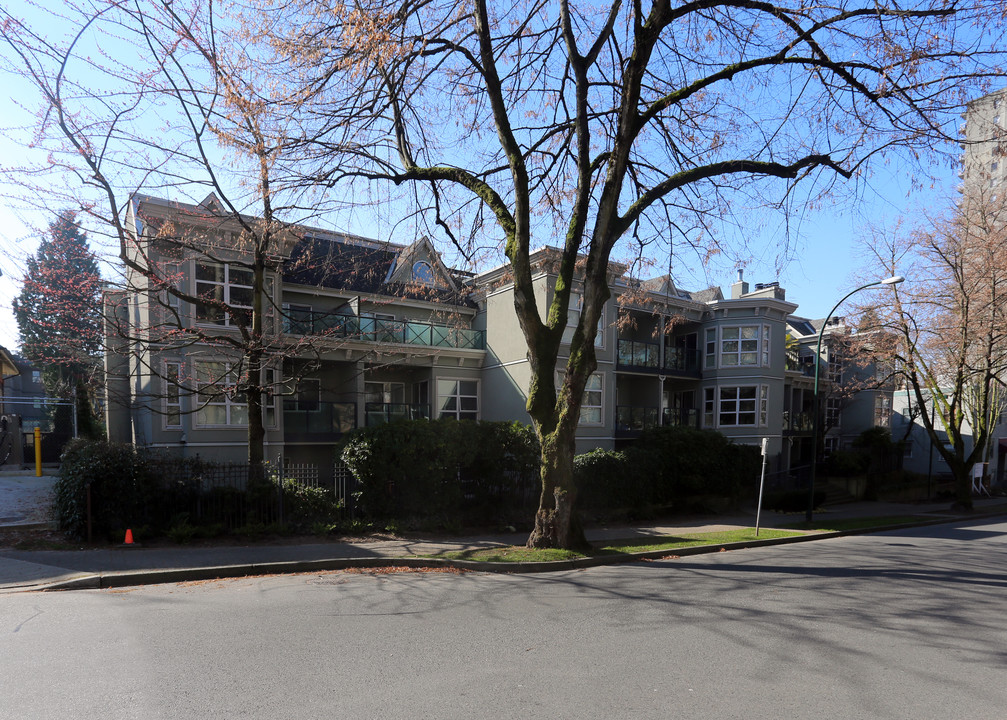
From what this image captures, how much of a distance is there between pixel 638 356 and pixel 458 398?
8652 millimetres

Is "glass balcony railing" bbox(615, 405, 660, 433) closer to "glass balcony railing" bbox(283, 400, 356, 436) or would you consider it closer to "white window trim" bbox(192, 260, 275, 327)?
"glass balcony railing" bbox(283, 400, 356, 436)

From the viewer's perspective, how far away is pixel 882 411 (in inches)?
1506

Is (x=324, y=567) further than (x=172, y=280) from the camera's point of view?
No

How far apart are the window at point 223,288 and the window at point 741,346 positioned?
2065 centimetres

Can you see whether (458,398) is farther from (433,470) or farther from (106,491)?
(106,491)

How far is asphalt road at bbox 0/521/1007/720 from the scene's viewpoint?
4367mm

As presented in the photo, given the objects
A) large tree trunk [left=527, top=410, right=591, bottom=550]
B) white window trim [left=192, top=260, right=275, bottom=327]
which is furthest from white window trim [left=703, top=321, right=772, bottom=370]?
white window trim [left=192, top=260, right=275, bottom=327]

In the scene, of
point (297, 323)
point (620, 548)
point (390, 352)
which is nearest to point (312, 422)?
point (297, 323)

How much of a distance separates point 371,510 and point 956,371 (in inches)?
884

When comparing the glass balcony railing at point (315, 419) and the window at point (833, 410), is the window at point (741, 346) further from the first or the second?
the glass balcony railing at point (315, 419)

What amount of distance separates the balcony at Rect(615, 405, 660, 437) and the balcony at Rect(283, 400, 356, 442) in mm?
11646

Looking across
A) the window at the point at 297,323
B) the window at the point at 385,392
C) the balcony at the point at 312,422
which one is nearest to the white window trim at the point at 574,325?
the window at the point at 385,392

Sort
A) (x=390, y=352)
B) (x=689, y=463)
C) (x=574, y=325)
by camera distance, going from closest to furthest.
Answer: (x=689, y=463) < (x=390, y=352) < (x=574, y=325)

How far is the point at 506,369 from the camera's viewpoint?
23281 millimetres
